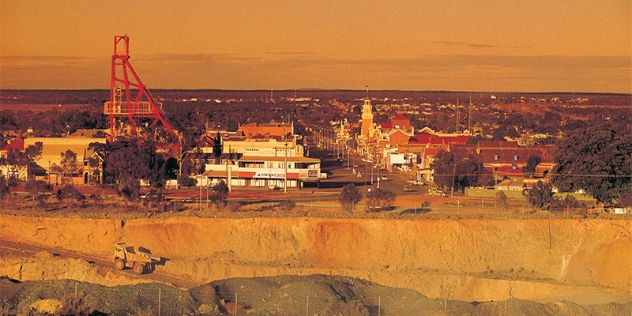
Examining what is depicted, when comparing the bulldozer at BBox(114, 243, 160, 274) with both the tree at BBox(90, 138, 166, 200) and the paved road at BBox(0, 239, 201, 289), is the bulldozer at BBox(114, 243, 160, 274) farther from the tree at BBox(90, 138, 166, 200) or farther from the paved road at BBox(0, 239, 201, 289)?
the tree at BBox(90, 138, 166, 200)

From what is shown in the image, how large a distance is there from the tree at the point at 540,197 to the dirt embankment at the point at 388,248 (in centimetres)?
819

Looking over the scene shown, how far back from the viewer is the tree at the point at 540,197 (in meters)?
53.4

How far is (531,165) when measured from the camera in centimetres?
7300

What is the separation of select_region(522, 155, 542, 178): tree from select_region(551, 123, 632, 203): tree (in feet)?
35.6

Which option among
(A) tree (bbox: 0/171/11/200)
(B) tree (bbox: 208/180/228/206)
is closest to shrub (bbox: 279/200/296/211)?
(B) tree (bbox: 208/180/228/206)

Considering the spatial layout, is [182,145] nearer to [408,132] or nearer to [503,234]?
[503,234]

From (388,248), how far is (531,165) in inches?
1194

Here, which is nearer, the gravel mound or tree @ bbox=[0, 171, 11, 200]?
the gravel mound

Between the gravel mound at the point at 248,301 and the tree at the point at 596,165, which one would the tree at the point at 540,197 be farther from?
the gravel mound at the point at 248,301

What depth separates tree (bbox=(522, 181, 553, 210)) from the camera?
2104 inches

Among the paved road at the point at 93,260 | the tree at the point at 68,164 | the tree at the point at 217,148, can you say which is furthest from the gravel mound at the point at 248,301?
the tree at the point at 217,148

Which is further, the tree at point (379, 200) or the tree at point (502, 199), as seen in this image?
the tree at point (502, 199)

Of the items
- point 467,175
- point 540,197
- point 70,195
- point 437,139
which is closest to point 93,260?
point 70,195

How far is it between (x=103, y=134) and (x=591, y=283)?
53146 millimetres
